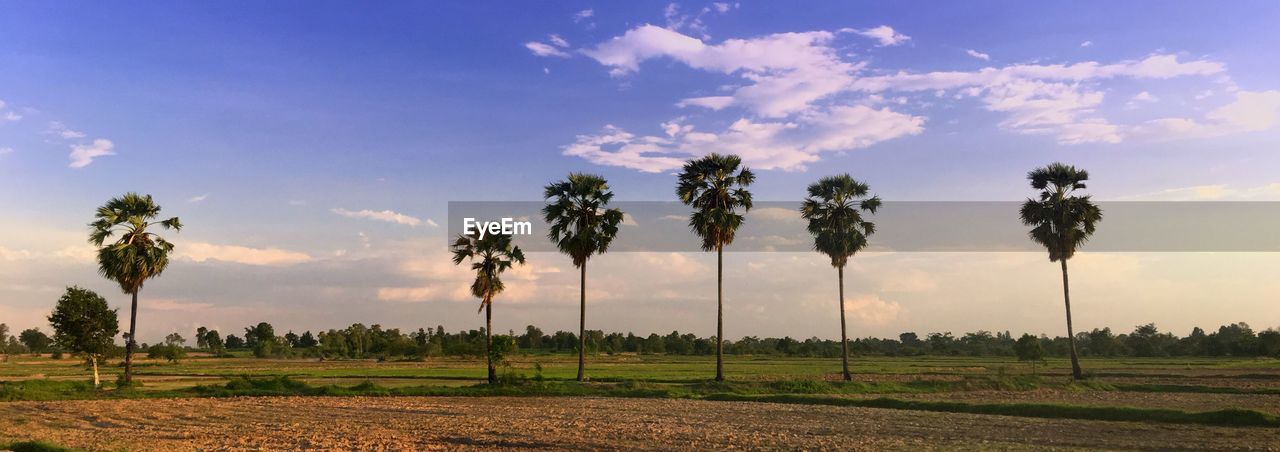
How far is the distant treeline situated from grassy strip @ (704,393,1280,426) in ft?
266

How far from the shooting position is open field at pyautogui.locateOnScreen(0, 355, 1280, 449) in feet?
66.8

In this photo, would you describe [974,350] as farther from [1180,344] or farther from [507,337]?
[507,337]

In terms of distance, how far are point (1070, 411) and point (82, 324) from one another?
1918 inches

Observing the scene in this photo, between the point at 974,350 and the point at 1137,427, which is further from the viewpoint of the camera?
the point at 974,350

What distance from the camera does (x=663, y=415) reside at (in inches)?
1088

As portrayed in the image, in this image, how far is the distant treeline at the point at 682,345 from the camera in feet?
328

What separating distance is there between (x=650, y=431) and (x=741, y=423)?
372cm

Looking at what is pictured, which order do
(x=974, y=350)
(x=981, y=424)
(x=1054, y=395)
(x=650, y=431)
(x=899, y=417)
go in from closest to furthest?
(x=650, y=431) → (x=981, y=424) → (x=899, y=417) → (x=1054, y=395) → (x=974, y=350)

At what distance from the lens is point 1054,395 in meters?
36.4

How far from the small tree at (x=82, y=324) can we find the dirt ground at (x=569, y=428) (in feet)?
40.8

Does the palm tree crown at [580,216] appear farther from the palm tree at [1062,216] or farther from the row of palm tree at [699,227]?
the palm tree at [1062,216]

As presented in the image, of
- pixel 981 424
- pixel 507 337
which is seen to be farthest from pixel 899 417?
pixel 507 337

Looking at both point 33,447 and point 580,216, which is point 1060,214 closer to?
point 580,216

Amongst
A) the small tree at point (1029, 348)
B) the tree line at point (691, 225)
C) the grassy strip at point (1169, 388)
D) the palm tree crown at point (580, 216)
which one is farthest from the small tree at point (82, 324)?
the small tree at point (1029, 348)
